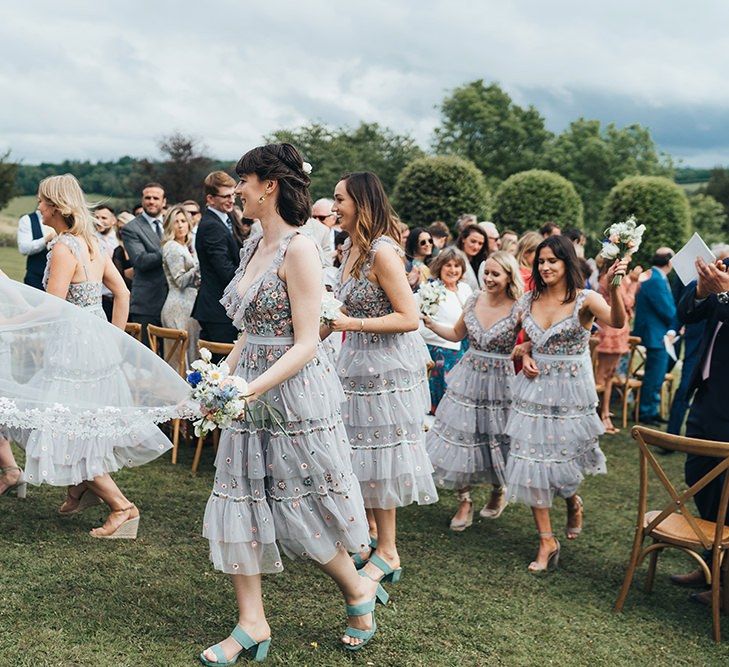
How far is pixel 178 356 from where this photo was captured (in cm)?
→ 796

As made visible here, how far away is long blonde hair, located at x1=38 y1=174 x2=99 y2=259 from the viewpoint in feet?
17.3

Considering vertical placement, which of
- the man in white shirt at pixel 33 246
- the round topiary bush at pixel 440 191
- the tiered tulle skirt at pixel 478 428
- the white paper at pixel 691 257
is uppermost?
the round topiary bush at pixel 440 191

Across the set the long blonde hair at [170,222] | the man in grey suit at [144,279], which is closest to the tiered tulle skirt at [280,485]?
the long blonde hair at [170,222]

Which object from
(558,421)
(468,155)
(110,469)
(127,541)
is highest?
(468,155)

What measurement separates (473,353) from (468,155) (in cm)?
4714

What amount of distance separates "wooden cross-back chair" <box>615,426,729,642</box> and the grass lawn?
0.86 feet

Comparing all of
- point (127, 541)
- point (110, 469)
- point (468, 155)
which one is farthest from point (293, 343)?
point (468, 155)

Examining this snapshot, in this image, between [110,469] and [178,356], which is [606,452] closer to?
[178,356]

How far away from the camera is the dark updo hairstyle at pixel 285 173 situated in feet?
12.1

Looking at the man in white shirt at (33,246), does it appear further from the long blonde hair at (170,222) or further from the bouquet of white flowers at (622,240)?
the bouquet of white flowers at (622,240)

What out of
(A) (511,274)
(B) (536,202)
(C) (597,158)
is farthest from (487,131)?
(A) (511,274)

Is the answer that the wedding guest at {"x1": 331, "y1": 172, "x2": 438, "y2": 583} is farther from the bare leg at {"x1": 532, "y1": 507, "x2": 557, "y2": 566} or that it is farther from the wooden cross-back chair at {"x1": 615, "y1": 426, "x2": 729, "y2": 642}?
the wooden cross-back chair at {"x1": 615, "y1": 426, "x2": 729, "y2": 642}

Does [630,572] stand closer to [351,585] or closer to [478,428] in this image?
[478,428]

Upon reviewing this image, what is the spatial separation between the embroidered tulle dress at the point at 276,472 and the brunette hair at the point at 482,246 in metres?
5.95
